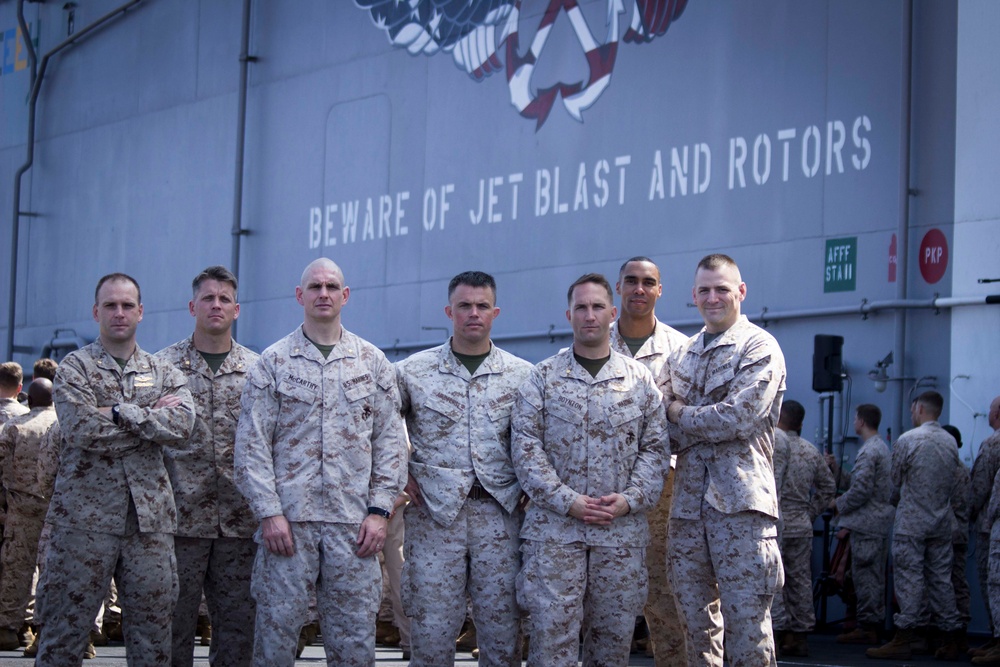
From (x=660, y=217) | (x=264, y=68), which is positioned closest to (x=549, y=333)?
(x=660, y=217)

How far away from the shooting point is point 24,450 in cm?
858

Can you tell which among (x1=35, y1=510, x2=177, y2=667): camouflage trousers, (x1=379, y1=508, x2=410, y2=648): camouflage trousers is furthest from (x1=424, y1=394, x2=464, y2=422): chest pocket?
(x1=379, y1=508, x2=410, y2=648): camouflage trousers

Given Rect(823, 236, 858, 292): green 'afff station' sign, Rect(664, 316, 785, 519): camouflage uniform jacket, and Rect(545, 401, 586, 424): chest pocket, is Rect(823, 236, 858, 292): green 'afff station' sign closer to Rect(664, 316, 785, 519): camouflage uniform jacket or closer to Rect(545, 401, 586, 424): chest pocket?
Rect(664, 316, 785, 519): camouflage uniform jacket

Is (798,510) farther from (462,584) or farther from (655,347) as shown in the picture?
(462,584)

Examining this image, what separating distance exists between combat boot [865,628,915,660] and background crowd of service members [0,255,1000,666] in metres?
3.60

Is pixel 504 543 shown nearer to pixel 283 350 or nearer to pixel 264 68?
pixel 283 350

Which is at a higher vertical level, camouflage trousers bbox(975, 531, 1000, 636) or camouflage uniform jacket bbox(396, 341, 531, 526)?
camouflage uniform jacket bbox(396, 341, 531, 526)

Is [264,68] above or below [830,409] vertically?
above

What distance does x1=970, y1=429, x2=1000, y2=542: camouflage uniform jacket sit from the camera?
353 inches

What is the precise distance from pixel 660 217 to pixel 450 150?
2.78 metres

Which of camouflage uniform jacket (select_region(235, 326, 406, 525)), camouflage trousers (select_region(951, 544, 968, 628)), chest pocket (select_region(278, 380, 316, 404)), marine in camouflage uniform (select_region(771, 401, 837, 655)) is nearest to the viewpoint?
camouflage uniform jacket (select_region(235, 326, 406, 525))

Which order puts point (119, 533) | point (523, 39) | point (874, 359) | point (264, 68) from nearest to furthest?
point (119, 533)
point (874, 359)
point (523, 39)
point (264, 68)

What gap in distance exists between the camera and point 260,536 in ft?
17.4

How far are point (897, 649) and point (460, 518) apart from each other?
15.7 feet
